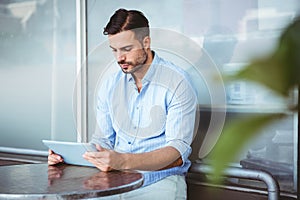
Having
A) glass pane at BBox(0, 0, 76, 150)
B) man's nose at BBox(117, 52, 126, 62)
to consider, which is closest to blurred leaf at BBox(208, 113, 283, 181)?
man's nose at BBox(117, 52, 126, 62)

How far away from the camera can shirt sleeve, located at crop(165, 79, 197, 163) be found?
2.29m

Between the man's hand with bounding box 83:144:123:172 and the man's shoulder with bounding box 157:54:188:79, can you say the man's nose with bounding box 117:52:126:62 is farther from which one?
the man's hand with bounding box 83:144:123:172

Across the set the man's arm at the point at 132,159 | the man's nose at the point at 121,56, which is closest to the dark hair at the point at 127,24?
the man's nose at the point at 121,56

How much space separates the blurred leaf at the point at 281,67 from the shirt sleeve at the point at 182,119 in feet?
6.90

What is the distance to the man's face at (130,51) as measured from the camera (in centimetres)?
253

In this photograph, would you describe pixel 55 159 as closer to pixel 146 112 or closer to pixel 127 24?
pixel 146 112

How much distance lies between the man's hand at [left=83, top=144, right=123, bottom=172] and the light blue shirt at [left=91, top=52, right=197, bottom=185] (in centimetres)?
29

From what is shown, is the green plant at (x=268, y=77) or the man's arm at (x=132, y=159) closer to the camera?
the green plant at (x=268, y=77)

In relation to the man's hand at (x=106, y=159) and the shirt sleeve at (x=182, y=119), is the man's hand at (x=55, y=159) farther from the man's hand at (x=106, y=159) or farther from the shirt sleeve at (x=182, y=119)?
the shirt sleeve at (x=182, y=119)

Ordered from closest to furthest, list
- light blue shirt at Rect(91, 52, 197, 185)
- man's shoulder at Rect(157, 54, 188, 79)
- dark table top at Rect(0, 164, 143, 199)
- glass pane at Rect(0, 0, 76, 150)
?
dark table top at Rect(0, 164, 143, 199)
light blue shirt at Rect(91, 52, 197, 185)
man's shoulder at Rect(157, 54, 188, 79)
glass pane at Rect(0, 0, 76, 150)

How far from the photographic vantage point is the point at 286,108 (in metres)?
0.16

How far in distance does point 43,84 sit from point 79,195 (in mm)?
2125

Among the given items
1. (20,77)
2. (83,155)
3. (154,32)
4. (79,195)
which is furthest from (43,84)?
(79,195)

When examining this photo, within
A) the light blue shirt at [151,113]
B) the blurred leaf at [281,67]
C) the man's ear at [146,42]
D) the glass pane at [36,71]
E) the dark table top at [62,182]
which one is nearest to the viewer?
the blurred leaf at [281,67]
